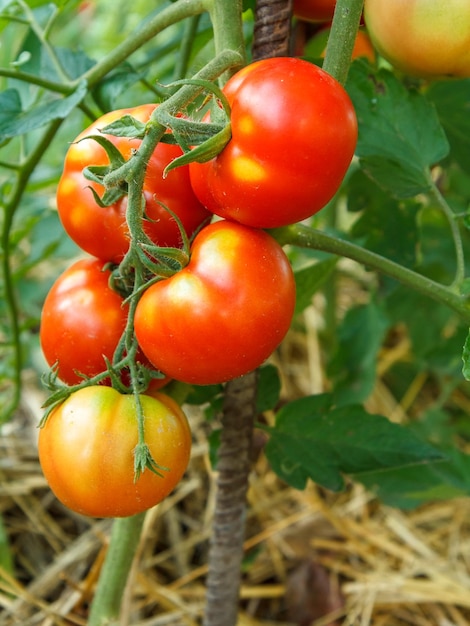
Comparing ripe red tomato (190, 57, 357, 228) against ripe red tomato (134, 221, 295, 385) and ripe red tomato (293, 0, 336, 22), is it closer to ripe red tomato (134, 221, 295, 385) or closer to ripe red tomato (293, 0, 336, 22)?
ripe red tomato (134, 221, 295, 385)

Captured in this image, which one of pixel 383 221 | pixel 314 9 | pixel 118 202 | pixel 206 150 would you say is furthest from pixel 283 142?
pixel 383 221

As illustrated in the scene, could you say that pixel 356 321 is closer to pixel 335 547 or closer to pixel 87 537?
pixel 335 547

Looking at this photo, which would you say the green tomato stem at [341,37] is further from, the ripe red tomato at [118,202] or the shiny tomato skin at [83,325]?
the shiny tomato skin at [83,325]

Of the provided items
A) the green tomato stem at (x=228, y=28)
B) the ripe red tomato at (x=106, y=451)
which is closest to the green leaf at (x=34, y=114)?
the green tomato stem at (x=228, y=28)

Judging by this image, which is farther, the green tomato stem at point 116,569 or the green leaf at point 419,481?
the green leaf at point 419,481

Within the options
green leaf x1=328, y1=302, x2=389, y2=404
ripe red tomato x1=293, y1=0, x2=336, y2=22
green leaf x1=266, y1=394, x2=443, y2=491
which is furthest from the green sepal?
green leaf x1=328, y1=302, x2=389, y2=404

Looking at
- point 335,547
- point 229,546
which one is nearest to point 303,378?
point 335,547
